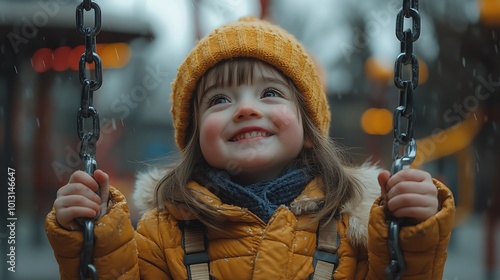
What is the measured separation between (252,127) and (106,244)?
0.55 m

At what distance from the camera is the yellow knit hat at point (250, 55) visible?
2.12 metres

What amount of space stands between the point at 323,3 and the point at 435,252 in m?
14.5

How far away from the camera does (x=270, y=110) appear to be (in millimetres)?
2006

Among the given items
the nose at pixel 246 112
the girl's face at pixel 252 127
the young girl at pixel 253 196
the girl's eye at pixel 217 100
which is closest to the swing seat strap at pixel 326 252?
the young girl at pixel 253 196

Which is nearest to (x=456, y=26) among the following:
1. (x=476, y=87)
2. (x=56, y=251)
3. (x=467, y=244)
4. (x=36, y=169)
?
(x=476, y=87)

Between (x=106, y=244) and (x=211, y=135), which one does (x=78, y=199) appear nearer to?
(x=106, y=244)

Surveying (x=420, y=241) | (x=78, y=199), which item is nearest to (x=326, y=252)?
(x=420, y=241)

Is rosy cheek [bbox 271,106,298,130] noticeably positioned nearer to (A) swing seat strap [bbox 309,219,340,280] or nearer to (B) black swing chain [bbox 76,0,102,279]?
(A) swing seat strap [bbox 309,219,340,280]

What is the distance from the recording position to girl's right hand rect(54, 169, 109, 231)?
1.69 meters

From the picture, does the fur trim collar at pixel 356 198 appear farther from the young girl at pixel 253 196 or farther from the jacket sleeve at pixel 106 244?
the jacket sleeve at pixel 106 244

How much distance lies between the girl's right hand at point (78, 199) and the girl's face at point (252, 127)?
1.38 feet

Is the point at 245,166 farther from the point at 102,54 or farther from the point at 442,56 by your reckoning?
the point at 442,56

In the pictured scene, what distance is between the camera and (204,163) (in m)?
2.17

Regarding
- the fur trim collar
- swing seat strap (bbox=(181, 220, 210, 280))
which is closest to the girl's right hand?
swing seat strap (bbox=(181, 220, 210, 280))
